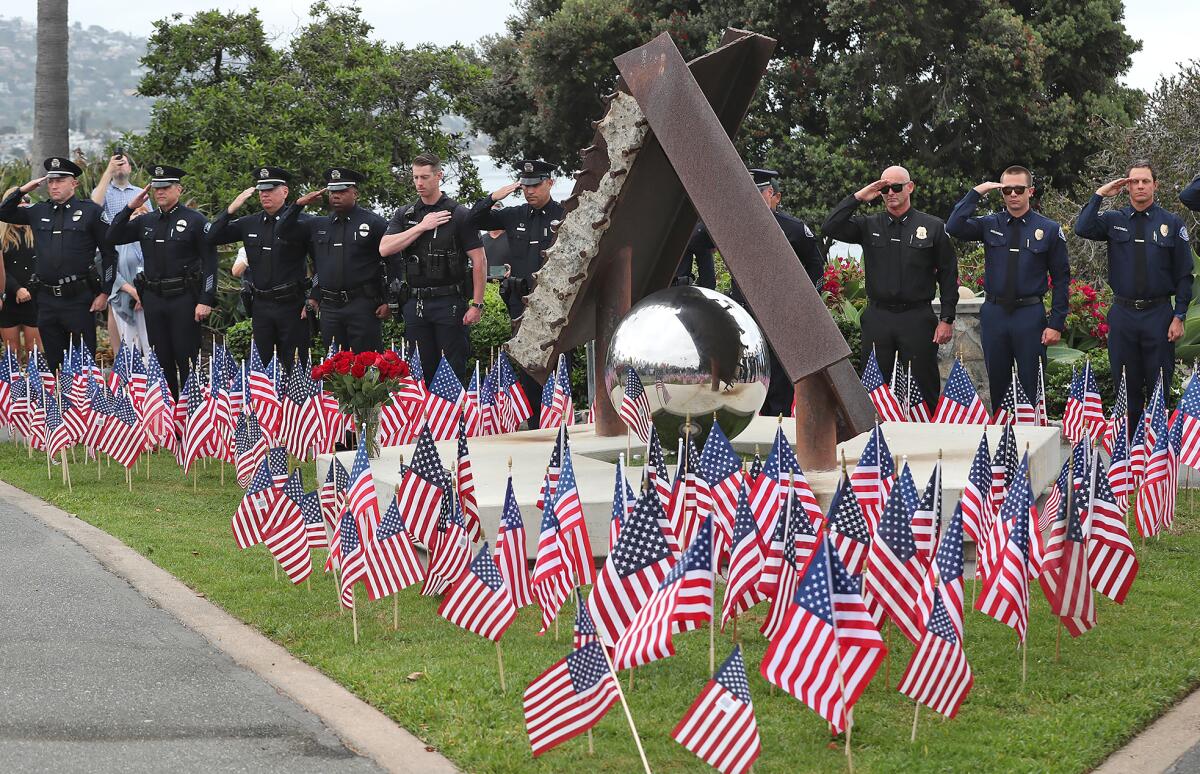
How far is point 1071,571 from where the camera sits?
5988 millimetres

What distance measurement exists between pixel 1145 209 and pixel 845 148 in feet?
44.4

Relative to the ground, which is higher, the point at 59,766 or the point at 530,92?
the point at 530,92

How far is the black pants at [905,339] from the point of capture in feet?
34.6

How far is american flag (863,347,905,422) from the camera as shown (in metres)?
10.2

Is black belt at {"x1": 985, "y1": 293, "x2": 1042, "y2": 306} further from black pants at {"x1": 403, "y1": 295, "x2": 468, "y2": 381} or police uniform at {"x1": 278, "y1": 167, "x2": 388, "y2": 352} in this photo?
police uniform at {"x1": 278, "y1": 167, "x2": 388, "y2": 352}

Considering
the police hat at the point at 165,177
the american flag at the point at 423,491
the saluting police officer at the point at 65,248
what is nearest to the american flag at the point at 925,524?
the american flag at the point at 423,491

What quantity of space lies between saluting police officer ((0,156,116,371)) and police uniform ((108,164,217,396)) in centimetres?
45

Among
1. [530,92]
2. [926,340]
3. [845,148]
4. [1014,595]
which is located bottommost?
[1014,595]

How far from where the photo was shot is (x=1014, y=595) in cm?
575

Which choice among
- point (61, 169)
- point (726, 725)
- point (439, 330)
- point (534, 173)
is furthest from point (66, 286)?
point (726, 725)

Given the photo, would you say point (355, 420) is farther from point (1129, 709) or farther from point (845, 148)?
point (845, 148)

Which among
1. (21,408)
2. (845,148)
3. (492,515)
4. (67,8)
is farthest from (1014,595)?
(845,148)

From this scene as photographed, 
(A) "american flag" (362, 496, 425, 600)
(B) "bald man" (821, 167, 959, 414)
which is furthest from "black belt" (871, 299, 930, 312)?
(A) "american flag" (362, 496, 425, 600)

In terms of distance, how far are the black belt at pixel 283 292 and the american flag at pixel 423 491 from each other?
5579mm
